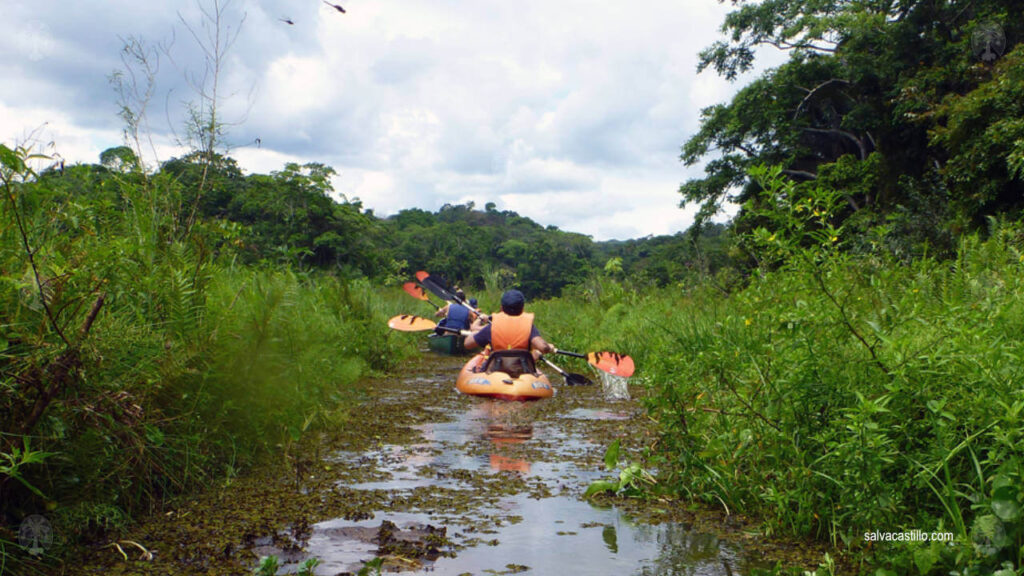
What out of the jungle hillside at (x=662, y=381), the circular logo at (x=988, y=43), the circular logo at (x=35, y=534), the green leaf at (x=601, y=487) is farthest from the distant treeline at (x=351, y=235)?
the circular logo at (x=988, y=43)

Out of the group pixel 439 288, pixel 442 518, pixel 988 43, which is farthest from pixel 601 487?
pixel 988 43

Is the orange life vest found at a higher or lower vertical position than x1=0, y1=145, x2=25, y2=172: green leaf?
lower

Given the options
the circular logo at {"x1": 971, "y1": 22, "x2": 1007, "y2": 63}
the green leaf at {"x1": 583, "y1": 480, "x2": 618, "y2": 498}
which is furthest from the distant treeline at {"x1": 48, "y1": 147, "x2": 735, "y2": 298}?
the circular logo at {"x1": 971, "y1": 22, "x2": 1007, "y2": 63}

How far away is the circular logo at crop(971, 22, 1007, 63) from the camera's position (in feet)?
55.4

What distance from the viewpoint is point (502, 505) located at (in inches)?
161

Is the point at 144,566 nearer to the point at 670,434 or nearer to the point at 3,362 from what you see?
the point at 3,362

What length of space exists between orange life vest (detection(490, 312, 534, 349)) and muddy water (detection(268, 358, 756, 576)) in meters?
1.48

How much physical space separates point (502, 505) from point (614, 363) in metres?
4.27

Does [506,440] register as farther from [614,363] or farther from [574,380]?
[574,380]

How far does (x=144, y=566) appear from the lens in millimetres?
2975

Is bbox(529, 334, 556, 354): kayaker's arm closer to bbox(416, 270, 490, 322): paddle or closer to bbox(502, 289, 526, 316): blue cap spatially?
bbox(502, 289, 526, 316): blue cap

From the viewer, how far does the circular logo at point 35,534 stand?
9.14 ft

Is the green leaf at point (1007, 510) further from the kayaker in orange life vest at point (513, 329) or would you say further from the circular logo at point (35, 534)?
the kayaker in orange life vest at point (513, 329)

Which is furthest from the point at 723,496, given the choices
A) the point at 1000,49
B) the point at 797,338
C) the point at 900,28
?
the point at 900,28
